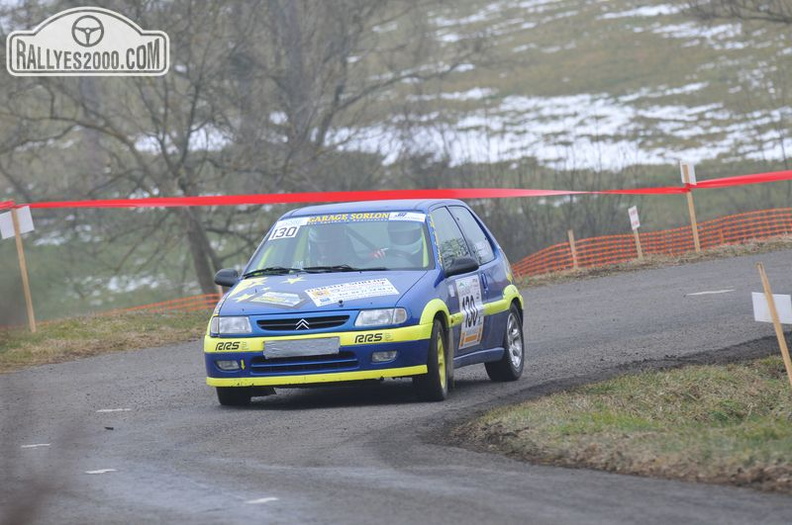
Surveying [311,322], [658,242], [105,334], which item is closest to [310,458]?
[311,322]

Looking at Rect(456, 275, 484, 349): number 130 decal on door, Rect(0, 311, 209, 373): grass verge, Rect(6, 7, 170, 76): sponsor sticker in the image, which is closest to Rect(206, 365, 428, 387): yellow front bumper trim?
Rect(456, 275, 484, 349): number 130 decal on door

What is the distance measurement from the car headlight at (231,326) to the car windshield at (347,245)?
0.82 meters

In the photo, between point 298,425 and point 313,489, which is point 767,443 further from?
point 298,425

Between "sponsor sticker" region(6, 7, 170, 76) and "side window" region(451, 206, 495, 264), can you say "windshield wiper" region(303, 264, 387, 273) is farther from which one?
"sponsor sticker" region(6, 7, 170, 76)

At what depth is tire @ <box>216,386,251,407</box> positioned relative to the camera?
11.4 metres

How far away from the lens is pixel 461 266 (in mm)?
11820

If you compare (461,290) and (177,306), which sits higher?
(461,290)

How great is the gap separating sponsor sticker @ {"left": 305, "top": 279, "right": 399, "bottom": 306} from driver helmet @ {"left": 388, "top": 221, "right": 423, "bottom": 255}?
28.1 inches

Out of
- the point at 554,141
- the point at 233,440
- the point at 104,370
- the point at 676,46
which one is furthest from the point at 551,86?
the point at 233,440

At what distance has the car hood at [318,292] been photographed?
11078 mm

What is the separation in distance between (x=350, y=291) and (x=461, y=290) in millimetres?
1233

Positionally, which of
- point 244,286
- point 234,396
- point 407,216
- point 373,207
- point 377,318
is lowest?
point 234,396

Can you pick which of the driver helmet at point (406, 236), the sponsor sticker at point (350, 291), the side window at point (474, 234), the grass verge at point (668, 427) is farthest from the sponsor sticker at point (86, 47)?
the grass verge at point (668, 427)

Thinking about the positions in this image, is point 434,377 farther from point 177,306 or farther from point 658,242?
point 658,242
